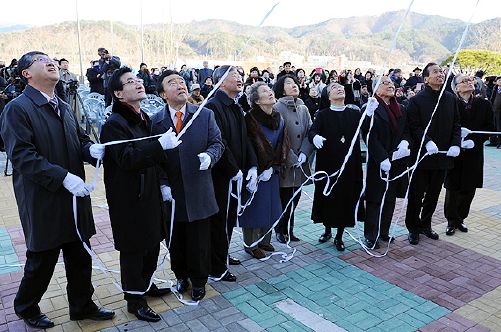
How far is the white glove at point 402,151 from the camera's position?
4355 millimetres

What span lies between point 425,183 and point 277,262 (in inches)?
76.3

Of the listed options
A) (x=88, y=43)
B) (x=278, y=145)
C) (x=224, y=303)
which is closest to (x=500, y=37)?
(x=278, y=145)

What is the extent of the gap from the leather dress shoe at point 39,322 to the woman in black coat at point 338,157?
276cm

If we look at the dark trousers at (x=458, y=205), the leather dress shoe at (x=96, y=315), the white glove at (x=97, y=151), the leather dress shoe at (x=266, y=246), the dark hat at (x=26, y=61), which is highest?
the dark hat at (x=26, y=61)

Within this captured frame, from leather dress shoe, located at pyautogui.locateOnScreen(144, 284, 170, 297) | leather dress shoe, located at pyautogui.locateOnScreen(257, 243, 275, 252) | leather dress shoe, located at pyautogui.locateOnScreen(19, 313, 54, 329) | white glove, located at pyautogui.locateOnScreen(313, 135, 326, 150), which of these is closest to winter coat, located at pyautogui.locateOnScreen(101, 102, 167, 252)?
leather dress shoe, located at pyautogui.locateOnScreen(144, 284, 170, 297)

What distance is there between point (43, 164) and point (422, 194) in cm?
391

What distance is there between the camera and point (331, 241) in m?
4.82

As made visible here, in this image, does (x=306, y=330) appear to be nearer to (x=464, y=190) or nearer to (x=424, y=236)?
(x=424, y=236)

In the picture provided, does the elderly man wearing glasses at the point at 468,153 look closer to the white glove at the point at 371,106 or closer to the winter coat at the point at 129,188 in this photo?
the white glove at the point at 371,106

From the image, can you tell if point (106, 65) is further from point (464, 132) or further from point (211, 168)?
point (464, 132)

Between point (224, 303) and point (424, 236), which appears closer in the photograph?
point (224, 303)

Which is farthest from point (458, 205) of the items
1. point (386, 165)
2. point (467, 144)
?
point (386, 165)

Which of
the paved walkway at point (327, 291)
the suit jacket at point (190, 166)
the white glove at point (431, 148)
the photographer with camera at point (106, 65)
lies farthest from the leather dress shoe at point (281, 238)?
the photographer with camera at point (106, 65)

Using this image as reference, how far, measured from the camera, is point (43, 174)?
2.65m
